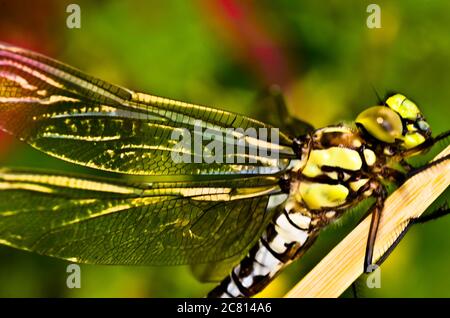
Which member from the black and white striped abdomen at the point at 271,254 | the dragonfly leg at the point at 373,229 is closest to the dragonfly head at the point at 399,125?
the dragonfly leg at the point at 373,229

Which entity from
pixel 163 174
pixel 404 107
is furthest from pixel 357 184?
pixel 163 174

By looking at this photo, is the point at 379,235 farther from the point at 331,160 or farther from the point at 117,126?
the point at 117,126

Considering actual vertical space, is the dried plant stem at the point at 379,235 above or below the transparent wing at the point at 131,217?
below

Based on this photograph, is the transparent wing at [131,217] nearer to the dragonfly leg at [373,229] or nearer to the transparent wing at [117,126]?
the transparent wing at [117,126]

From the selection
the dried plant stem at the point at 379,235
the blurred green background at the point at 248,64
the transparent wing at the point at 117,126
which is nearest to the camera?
the dried plant stem at the point at 379,235
